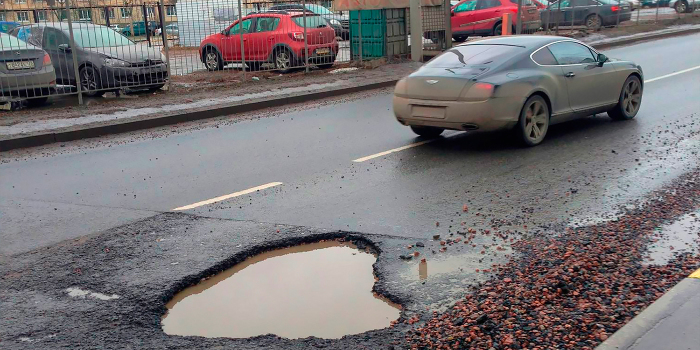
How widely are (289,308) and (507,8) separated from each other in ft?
76.2

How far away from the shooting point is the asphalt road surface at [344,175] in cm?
665

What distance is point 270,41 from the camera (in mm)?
18828

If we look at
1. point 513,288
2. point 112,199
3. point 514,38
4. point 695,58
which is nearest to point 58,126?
point 112,199

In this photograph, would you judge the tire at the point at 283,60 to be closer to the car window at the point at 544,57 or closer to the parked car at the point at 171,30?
the parked car at the point at 171,30

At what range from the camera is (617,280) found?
184 inches

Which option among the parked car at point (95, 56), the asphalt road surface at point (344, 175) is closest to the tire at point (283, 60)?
the parked car at point (95, 56)

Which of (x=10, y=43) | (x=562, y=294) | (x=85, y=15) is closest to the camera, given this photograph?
(x=562, y=294)

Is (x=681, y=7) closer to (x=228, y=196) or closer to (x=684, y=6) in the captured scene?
(x=684, y=6)

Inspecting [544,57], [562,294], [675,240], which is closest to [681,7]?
[544,57]

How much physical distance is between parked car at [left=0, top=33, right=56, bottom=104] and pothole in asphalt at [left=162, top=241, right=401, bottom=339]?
33.7ft

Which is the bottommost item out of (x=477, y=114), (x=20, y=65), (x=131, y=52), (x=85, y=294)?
(x=85, y=294)

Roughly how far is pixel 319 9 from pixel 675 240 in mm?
16320

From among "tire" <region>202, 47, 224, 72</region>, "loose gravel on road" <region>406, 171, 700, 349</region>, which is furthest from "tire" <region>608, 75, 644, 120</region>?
"tire" <region>202, 47, 224, 72</region>

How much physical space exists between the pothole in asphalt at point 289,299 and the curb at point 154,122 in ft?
23.0
